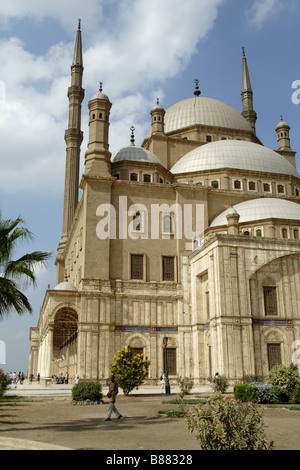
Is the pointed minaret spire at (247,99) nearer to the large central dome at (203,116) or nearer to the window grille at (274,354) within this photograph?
the large central dome at (203,116)

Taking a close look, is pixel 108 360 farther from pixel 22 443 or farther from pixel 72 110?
pixel 72 110

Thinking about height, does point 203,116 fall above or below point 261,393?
above

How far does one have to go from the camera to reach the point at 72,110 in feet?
155

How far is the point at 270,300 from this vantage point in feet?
89.9

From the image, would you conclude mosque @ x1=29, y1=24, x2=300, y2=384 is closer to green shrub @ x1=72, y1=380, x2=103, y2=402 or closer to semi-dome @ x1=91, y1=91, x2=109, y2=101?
semi-dome @ x1=91, y1=91, x2=109, y2=101

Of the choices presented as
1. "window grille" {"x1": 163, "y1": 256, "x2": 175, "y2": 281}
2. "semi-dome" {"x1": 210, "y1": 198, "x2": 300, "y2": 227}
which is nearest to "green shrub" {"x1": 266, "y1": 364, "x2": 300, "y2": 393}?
"window grille" {"x1": 163, "y1": 256, "x2": 175, "y2": 281}

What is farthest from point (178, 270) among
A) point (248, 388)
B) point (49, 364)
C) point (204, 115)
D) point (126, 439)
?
point (126, 439)

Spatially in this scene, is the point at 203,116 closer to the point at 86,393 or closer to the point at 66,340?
the point at 66,340

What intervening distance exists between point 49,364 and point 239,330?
1246cm

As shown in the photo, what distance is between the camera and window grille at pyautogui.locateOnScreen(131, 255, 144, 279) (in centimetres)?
3072

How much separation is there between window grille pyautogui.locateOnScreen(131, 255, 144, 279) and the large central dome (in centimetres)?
1777

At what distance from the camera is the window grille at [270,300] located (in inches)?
1072

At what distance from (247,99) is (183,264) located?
1157 inches

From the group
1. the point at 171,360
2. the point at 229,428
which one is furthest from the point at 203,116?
the point at 229,428
